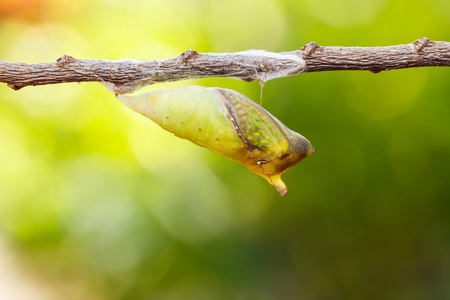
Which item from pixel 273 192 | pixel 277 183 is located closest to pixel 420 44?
pixel 277 183

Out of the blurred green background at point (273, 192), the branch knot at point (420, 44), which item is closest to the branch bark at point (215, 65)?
the branch knot at point (420, 44)

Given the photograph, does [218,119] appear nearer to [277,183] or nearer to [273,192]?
[277,183]

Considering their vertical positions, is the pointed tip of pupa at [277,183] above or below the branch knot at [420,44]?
below

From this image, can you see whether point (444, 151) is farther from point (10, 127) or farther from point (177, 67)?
point (10, 127)

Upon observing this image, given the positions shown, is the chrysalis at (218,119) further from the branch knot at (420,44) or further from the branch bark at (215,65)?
the branch knot at (420,44)

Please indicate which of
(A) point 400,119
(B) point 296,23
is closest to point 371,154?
(A) point 400,119

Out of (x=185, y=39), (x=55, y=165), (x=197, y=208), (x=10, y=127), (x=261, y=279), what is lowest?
(x=261, y=279)

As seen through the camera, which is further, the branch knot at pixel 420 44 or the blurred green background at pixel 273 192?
the blurred green background at pixel 273 192
